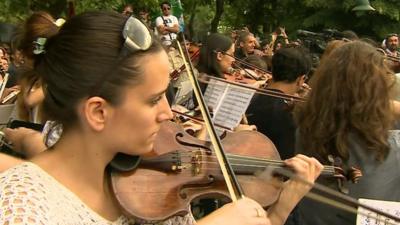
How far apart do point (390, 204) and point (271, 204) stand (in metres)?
0.46

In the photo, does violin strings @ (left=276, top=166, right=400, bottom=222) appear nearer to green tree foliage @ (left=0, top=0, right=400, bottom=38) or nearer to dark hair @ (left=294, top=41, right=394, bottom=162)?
dark hair @ (left=294, top=41, right=394, bottom=162)

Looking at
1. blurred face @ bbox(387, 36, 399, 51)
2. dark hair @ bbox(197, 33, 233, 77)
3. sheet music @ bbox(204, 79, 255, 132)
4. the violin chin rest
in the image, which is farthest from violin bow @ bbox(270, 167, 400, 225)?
blurred face @ bbox(387, 36, 399, 51)

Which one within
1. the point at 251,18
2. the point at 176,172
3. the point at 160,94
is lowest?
the point at 251,18

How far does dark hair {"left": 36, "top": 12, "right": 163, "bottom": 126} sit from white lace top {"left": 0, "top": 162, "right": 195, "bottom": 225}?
6.7 inches

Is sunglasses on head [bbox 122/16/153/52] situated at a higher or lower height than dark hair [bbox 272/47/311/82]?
higher

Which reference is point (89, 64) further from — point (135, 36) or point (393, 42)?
point (393, 42)

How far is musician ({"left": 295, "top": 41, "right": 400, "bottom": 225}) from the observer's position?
227cm

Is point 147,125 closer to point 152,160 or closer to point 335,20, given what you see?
point 152,160

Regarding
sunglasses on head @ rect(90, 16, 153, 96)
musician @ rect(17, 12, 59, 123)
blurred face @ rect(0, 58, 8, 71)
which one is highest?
sunglasses on head @ rect(90, 16, 153, 96)

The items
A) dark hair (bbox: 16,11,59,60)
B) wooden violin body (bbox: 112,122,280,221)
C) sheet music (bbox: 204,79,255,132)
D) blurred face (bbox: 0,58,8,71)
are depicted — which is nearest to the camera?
wooden violin body (bbox: 112,122,280,221)

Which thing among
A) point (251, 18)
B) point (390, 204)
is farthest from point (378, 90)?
point (251, 18)

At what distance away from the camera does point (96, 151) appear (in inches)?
54.2

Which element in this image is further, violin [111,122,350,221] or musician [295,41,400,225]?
musician [295,41,400,225]

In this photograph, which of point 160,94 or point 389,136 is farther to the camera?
point 389,136
